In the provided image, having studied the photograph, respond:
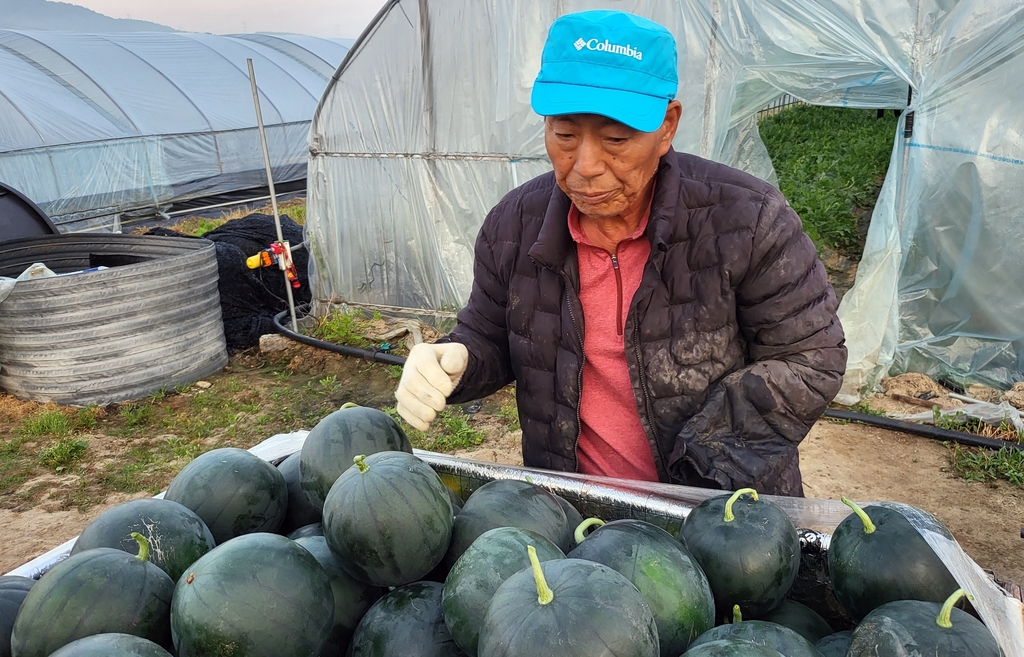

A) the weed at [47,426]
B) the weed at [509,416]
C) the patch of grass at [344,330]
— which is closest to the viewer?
the weed at [509,416]

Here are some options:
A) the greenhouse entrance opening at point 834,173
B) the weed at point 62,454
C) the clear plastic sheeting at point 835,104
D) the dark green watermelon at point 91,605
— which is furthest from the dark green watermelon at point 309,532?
the greenhouse entrance opening at point 834,173

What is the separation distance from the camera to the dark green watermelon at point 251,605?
3.70 ft

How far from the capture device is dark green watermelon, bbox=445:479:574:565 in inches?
55.5

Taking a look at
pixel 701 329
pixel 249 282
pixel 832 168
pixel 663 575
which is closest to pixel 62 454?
pixel 249 282

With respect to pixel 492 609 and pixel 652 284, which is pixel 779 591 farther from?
pixel 652 284

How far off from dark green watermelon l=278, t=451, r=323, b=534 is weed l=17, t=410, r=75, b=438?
5356mm

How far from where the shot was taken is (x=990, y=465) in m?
4.92

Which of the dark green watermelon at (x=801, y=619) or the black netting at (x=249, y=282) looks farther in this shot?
the black netting at (x=249, y=282)

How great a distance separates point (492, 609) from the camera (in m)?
1.02

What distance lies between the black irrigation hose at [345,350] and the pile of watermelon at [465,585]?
219 inches

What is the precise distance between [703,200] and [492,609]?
1.34 m

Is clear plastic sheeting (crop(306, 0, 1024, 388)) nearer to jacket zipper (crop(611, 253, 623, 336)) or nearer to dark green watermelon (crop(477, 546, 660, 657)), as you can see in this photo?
jacket zipper (crop(611, 253, 623, 336))

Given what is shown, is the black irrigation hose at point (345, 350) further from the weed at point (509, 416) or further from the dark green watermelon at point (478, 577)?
the dark green watermelon at point (478, 577)

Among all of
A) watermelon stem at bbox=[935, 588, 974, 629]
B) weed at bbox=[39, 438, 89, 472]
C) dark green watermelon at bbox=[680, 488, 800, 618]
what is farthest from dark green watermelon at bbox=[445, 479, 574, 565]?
weed at bbox=[39, 438, 89, 472]
